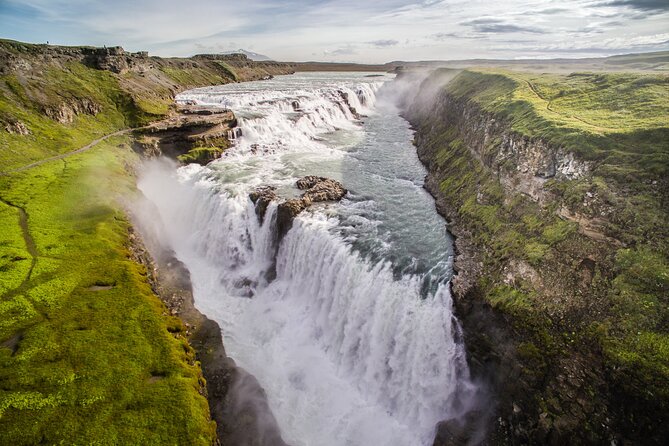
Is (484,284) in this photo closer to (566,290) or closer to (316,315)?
(566,290)

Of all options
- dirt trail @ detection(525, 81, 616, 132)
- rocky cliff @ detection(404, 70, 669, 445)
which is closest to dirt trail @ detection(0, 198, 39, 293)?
rocky cliff @ detection(404, 70, 669, 445)

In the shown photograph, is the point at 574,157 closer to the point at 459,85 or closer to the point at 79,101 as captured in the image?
the point at 459,85

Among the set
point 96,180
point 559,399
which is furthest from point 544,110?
point 96,180

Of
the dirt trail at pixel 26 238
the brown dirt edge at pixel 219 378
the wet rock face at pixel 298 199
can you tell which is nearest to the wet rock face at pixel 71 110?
the dirt trail at pixel 26 238

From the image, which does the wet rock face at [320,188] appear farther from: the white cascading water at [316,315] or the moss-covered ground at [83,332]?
the moss-covered ground at [83,332]

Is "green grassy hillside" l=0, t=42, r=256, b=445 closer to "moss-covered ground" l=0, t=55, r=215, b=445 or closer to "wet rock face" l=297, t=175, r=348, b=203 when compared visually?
"moss-covered ground" l=0, t=55, r=215, b=445

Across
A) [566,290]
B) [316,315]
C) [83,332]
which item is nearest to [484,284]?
[566,290]
